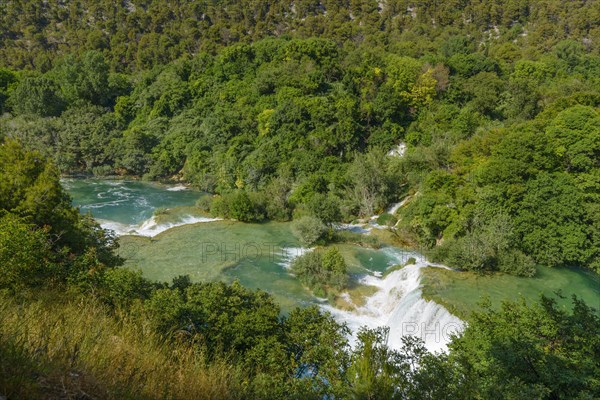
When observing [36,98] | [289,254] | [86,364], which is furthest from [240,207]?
[36,98]

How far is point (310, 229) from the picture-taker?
21.3 metres

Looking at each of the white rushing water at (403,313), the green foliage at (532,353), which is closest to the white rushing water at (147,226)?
the white rushing water at (403,313)

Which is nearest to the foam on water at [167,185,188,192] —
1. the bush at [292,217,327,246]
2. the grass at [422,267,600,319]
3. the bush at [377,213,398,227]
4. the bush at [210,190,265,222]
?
the bush at [210,190,265,222]

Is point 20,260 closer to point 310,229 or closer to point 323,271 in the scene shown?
point 323,271

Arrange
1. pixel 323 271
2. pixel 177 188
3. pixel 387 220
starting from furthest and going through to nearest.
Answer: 1. pixel 177 188
2. pixel 387 220
3. pixel 323 271

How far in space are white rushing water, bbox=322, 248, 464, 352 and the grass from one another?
45 centimetres

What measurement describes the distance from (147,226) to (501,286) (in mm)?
21435

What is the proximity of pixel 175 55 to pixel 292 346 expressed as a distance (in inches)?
2744

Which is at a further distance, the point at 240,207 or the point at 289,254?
the point at 240,207

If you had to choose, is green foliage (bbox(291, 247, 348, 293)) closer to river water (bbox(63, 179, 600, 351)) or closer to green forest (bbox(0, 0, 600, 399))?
green forest (bbox(0, 0, 600, 399))

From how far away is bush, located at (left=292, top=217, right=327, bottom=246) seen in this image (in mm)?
21312

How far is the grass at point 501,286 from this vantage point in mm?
15164

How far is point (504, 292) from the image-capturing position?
630 inches

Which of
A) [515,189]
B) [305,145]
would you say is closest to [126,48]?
[305,145]
